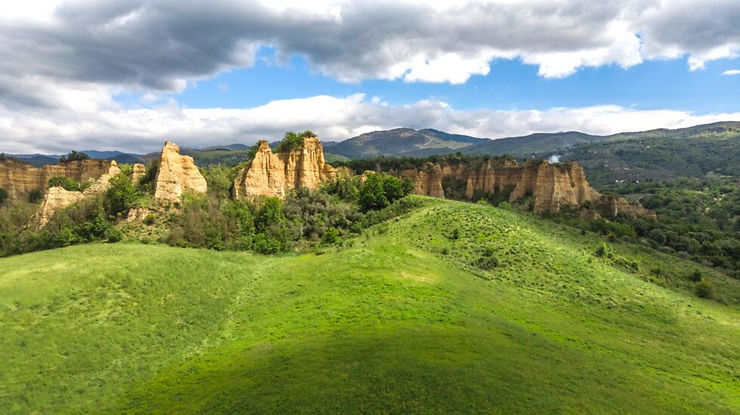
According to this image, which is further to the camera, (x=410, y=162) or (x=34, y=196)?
(x=410, y=162)

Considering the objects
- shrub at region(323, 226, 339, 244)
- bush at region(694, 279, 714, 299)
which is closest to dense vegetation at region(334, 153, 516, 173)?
shrub at region(323, 226, 339, 244)

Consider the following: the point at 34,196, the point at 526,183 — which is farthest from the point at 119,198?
the point at 526,183

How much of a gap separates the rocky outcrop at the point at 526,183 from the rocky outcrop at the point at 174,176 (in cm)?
5363

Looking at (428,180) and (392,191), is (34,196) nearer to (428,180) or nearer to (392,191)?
(392,191)

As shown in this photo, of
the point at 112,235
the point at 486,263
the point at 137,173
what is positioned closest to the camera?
the point at 486,263

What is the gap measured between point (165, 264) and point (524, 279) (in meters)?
35.3

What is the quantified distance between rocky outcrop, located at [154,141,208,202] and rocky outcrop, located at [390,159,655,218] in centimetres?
5363

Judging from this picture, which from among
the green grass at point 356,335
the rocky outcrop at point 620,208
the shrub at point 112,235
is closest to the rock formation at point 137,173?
the shrub at point 112,235

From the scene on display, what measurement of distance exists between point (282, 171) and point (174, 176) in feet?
60.5

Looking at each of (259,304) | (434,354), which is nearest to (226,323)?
(259,304)

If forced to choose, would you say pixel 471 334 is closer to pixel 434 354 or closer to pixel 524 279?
pixel 434 354

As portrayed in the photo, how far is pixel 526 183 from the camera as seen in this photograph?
305 feet

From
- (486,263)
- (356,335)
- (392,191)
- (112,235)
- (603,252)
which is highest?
(392,191)

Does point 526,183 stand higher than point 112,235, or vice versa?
point 526,183
